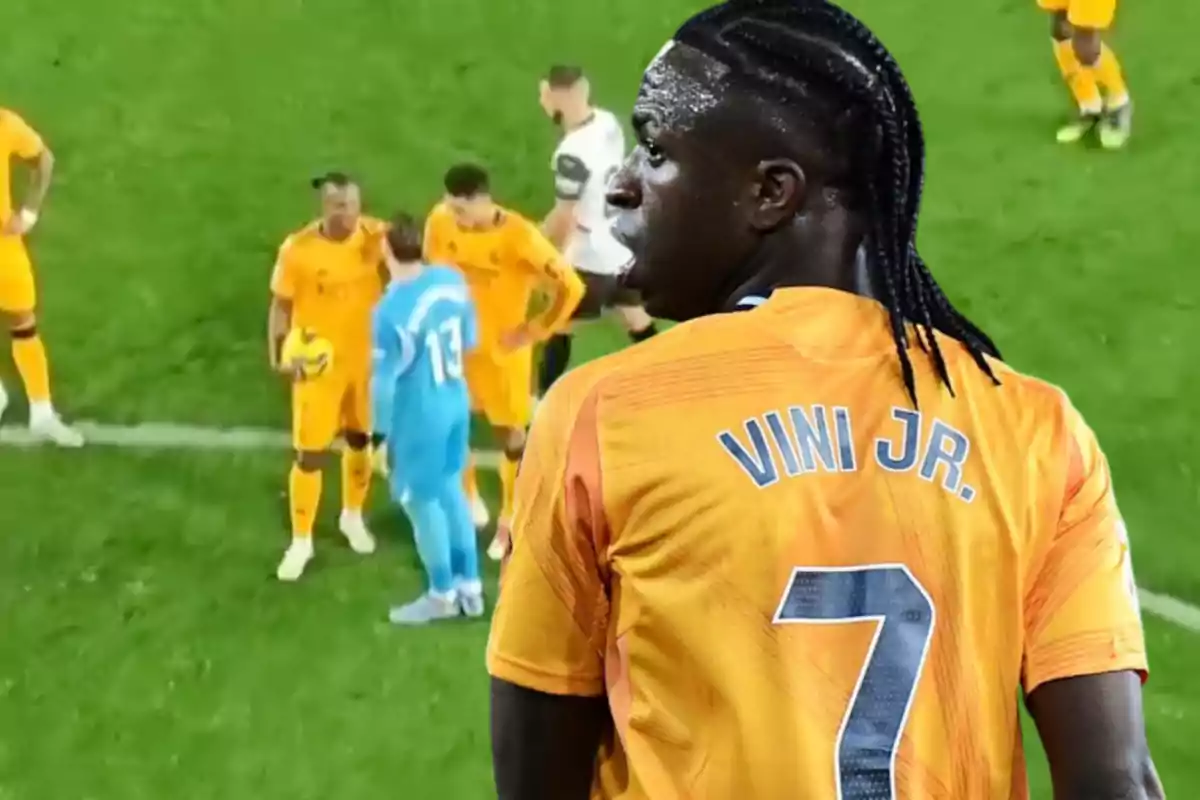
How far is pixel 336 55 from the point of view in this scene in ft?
36.8

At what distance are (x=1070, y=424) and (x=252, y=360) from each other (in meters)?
7.58

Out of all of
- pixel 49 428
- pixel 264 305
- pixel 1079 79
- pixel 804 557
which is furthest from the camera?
pixel 1079 79

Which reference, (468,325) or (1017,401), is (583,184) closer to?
(468,325)

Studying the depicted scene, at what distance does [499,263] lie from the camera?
6145 millimetres

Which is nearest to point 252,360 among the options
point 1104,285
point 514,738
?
point 1104,285

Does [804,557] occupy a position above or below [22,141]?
above

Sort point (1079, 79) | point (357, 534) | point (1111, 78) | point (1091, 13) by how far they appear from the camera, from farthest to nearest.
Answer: point (1079, 79) < point (1111, 78) < point (1091, 13) < point (357, 534)

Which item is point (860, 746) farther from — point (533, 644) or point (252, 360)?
point (252, 360)

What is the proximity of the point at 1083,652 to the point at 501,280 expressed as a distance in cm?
478

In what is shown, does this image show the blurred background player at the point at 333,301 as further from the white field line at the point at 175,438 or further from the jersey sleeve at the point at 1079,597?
the jersey sleeve at the point at 1079,597

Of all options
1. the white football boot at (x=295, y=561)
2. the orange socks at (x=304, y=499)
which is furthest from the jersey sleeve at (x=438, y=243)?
the white football boot at (x=295, y=561)

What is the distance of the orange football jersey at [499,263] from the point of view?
6086 millimetres

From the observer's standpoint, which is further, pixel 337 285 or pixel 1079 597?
pixel 337 285

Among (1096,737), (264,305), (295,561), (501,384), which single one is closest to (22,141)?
(295,561)
